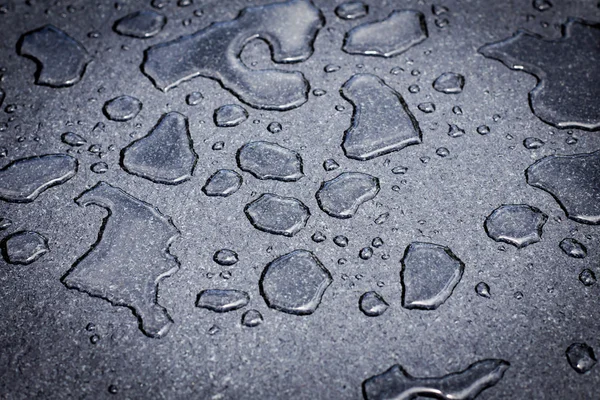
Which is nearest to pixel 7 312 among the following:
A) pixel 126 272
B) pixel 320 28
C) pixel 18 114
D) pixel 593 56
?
pixel 126 272

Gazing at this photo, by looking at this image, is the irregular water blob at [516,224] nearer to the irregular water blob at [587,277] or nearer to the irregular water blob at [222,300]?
the irregular water blob at [587,277]

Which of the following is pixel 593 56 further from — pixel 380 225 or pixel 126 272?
pixel 126 272

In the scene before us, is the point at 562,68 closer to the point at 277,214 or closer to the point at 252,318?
the point at 277,214

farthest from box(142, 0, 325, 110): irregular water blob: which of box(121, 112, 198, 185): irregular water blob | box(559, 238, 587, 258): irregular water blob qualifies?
box(559, 238, 587, 258): irregular water blob

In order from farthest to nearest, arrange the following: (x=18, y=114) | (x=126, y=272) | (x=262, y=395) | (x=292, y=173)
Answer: (x=18, y=114)
(x=292, y=173)
(x=126, y=272)
(x=262, y=395)

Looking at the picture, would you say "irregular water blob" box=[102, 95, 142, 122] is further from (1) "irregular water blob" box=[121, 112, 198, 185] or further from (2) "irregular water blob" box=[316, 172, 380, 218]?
(2) "irregular water blob" box=[316, 172, 380, 218]

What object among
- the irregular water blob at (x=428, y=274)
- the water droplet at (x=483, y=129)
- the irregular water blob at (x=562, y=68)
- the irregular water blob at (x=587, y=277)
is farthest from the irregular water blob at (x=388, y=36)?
the irregular water blob at (x=587, y=277)
